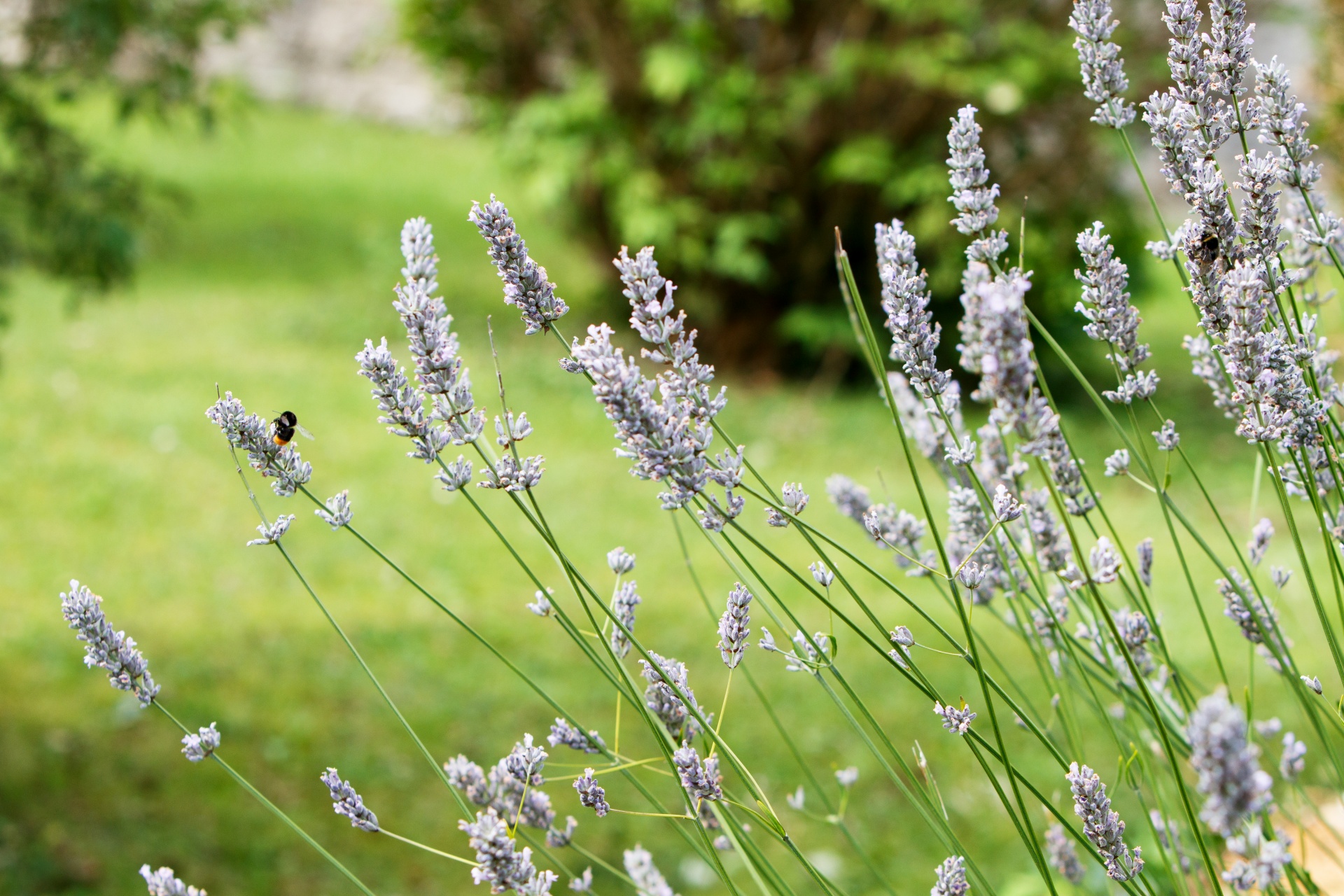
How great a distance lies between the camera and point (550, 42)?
368 inches

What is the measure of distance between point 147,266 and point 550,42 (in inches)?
181

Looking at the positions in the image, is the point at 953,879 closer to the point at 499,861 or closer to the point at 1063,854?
the point at 499,861

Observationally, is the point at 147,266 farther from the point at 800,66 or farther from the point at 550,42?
the point at 800,66

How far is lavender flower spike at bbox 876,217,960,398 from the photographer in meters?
1.20

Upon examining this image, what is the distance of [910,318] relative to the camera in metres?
1.20

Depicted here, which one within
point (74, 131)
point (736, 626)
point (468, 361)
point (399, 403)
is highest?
point (468, 361)

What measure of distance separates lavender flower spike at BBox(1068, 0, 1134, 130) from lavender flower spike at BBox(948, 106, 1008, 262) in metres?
0.17

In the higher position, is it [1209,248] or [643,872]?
[1209,248]

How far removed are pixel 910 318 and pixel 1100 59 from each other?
0.41 meters

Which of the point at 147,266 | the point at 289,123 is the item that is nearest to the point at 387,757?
the point at 147,266

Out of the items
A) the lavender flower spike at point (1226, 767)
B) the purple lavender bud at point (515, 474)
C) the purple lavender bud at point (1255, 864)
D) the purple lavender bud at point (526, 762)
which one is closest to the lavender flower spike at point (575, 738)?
the purple lavender bud at point (526, 762)

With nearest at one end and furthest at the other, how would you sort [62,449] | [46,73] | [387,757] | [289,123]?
[46,73]
[387,757]
[62,449]
[289,123]

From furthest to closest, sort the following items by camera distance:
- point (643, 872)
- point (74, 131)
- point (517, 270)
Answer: point (74, 131)
point (643, 872)
point (517, 270)

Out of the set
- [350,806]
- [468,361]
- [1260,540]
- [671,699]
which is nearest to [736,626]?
[671,699]
